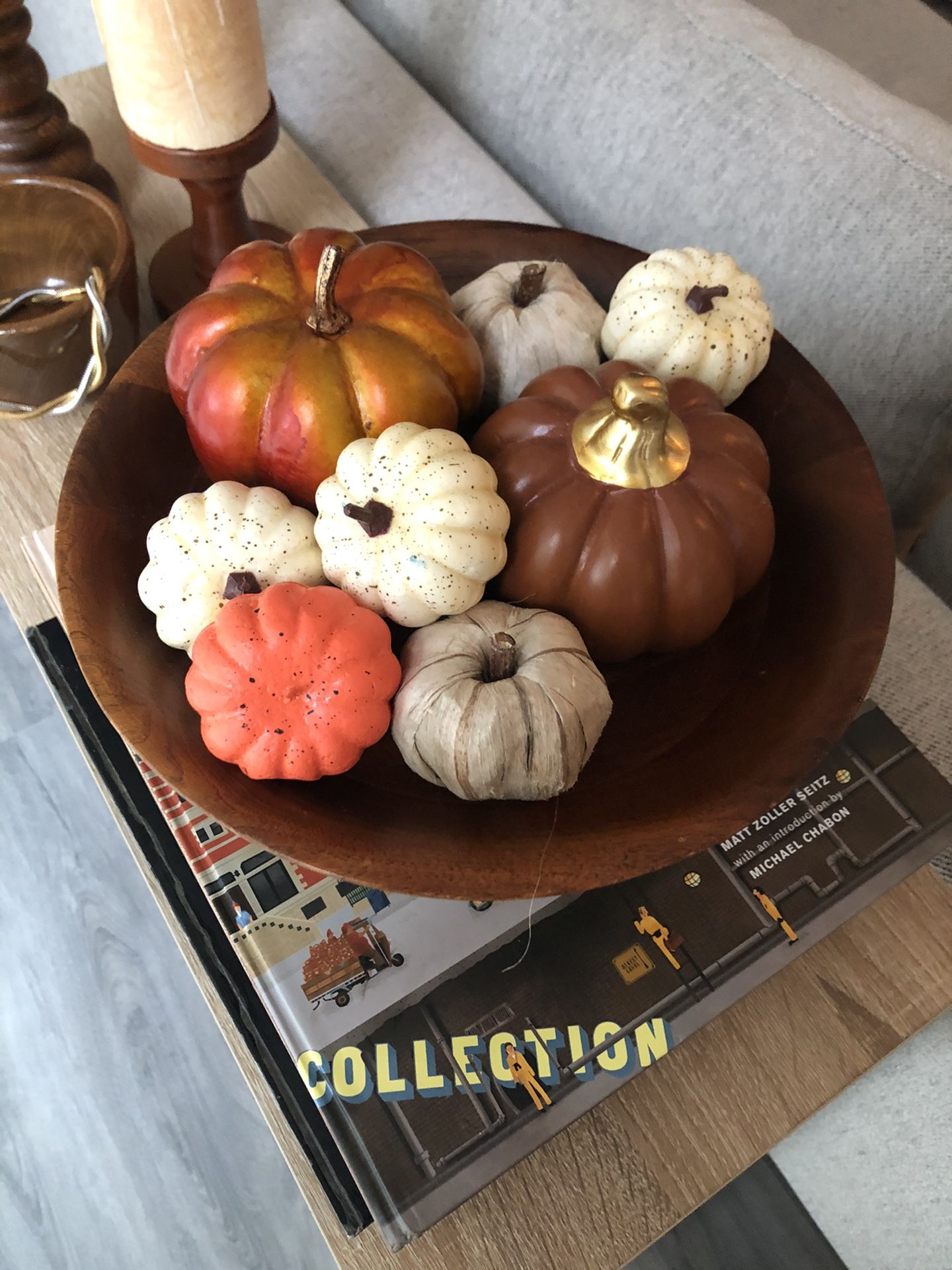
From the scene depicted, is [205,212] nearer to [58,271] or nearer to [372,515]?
[58,271]

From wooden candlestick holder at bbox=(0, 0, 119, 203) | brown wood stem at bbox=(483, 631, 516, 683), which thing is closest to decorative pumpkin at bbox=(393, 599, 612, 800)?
brown wood stem at bbox=(483, 631, 516, 683)

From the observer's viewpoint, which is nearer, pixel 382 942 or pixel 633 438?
pixel 633 438

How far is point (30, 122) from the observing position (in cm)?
90

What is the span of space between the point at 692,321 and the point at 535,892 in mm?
435

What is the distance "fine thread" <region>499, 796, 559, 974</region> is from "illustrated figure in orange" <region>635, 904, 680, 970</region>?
0.08 metres

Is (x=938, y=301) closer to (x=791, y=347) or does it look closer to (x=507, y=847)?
(x=791, y=347)

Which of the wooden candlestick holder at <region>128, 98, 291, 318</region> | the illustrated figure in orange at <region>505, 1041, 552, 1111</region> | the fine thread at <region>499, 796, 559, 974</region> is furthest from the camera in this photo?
the wooden candlestick holder at <region>128, 98, 291, 318</region>

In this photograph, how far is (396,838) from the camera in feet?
1.76

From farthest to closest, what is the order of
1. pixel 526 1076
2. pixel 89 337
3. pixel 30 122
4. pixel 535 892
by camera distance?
pixel 30 122, pixel 89 337, pixel 526 1076, pixel 535 892

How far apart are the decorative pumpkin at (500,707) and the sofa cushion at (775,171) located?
1.71ft

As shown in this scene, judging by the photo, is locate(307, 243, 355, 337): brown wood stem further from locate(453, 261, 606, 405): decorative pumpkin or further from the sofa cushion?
the sofa cushion


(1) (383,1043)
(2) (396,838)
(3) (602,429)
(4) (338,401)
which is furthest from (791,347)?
(1) (383,1043)

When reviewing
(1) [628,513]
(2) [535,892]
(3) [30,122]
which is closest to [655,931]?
(2) [535,892]

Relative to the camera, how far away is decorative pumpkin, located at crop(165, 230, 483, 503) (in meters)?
0.60
